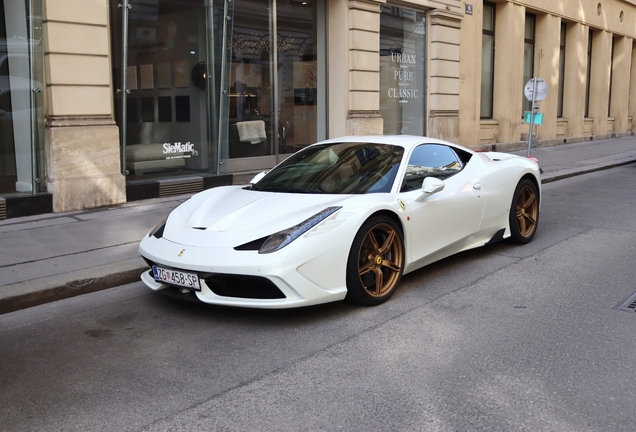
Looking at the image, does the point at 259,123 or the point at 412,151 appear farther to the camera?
the point at 259,123

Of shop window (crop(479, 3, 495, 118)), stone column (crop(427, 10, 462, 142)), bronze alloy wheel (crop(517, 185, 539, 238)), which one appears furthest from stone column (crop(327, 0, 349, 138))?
bronze alloy wheel (crop(517, 185, 539, 238))

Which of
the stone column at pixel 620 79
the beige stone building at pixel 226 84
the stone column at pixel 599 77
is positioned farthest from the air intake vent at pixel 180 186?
the stone column at pixel 620 79

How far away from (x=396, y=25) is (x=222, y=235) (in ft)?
42.6

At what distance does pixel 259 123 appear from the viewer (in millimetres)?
13539

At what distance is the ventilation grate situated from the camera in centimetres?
521

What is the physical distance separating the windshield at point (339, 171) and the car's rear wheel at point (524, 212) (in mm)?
1916

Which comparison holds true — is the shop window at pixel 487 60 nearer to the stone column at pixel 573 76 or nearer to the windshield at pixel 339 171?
the stone column at pixel 573 76

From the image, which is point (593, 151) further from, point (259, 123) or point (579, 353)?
point (579, 353)

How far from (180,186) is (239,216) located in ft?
21.6

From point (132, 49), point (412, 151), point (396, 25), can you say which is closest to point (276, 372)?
point (412, 151)

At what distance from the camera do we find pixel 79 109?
32.6 feet

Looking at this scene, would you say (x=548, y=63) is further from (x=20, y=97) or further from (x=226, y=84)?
(x=20, y=97)

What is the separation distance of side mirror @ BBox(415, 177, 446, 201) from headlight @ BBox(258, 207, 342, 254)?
110cm

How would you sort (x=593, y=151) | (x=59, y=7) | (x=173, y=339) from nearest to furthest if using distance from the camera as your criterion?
(x=173, y=339), (x=59, y=7), (x=593, y=151)
